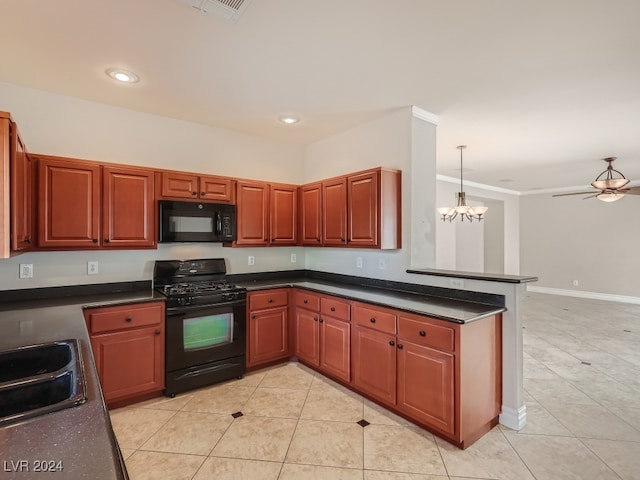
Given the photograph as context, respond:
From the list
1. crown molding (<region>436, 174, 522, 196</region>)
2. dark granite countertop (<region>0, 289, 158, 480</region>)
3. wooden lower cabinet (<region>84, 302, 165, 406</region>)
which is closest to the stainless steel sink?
dark granite countertop (<region>0, 289, 158, 480</region>)

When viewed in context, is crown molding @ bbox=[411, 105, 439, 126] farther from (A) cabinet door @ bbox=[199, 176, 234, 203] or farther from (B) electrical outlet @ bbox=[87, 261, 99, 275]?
(B) electrical outlet @ bbox=[87, 261, 99, 275]

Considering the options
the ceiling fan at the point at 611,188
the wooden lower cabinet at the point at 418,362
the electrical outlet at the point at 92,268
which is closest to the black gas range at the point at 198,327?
the electrical outlet at the point at 92,268

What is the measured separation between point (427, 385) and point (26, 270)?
3352mm

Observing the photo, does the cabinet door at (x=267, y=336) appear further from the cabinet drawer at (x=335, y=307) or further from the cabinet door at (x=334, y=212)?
the cabinet door at (x=334, y=212)

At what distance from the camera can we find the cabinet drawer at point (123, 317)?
2.61 metres

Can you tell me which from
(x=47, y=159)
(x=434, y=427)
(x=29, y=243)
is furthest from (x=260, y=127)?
(x=434, y=427)

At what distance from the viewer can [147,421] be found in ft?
8.46

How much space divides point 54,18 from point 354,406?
3.37 m

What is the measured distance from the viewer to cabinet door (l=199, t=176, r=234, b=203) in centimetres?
345

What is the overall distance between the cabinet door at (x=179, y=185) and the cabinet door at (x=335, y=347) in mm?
1843

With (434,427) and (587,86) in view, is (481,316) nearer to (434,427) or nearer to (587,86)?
(434,427)

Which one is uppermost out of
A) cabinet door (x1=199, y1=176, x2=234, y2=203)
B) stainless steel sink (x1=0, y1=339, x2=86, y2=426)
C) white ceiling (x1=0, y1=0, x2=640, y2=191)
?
white ceiling (x1=0, y1=0, x2=640, y2=191)

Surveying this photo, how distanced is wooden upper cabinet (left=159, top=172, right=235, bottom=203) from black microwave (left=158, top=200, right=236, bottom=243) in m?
0.10

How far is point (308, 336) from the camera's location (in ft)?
11.6
